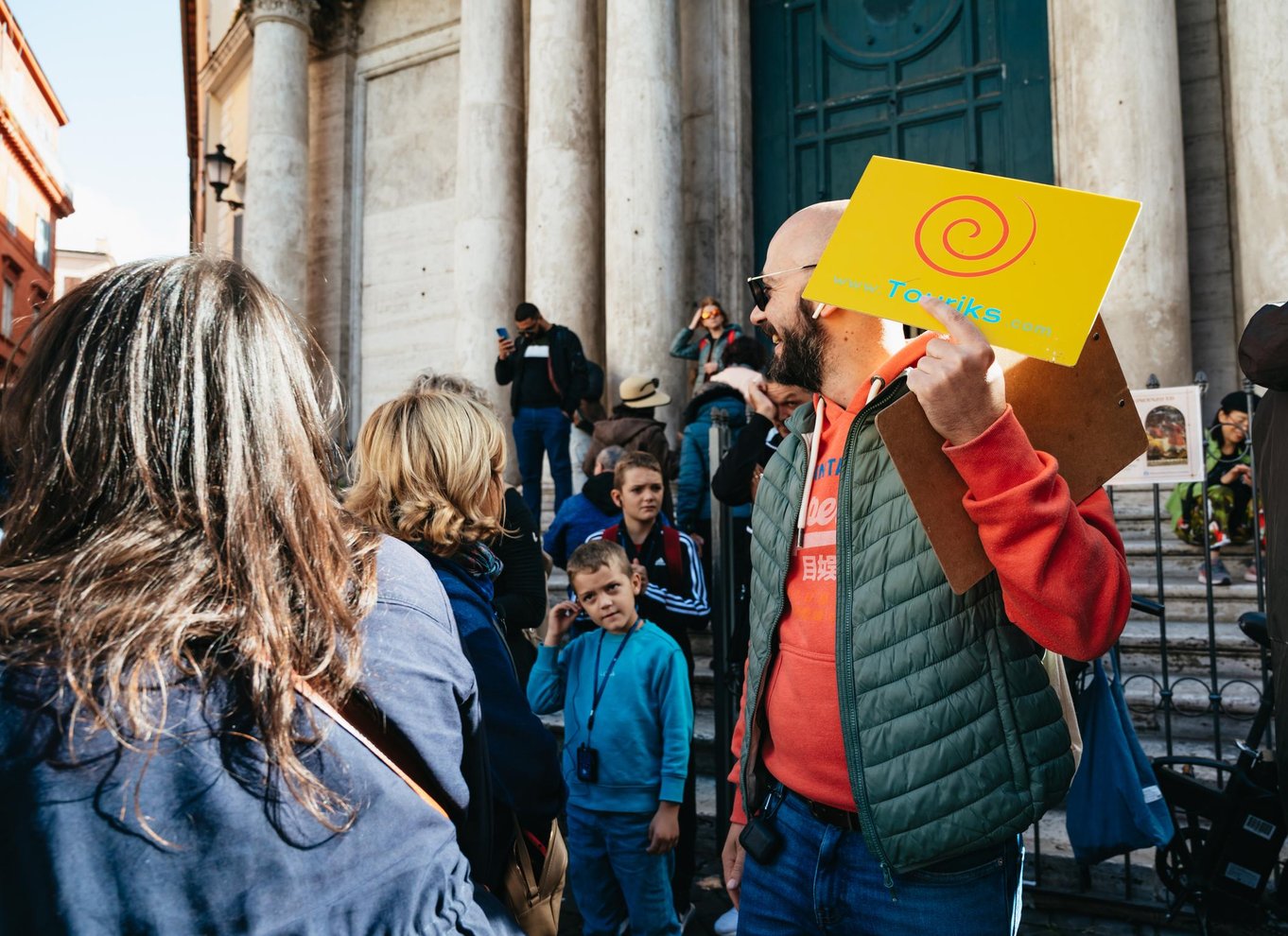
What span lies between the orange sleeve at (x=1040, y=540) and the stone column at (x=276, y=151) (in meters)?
11.7

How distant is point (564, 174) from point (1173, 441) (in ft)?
22.2

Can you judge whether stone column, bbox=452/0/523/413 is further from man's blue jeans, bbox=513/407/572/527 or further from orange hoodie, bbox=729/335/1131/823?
orange hoodie, bbox=729/335/1131/823

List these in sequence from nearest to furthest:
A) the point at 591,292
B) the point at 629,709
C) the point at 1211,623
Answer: the point at 629,709
the point at 1211,623
the point at 591,292

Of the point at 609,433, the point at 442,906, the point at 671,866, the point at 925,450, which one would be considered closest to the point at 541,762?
the point at 442,906

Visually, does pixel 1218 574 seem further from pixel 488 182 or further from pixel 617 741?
pixel 488 182

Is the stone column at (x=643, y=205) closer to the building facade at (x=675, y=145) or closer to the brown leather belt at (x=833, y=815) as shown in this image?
the building facade at (x=675, y=145)

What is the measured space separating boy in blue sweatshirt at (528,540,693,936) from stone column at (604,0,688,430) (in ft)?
18.1

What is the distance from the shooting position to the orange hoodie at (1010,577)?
5.17 ft

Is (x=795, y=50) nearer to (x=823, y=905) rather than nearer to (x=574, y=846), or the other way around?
(x=574, y=846)

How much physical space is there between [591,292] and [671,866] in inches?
266

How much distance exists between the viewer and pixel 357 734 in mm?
1107

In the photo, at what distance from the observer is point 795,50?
32.8ft

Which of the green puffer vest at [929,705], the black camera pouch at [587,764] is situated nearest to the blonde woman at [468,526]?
the green puffer vest at [929,705]

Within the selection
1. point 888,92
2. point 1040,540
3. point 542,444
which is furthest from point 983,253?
point 888,92
